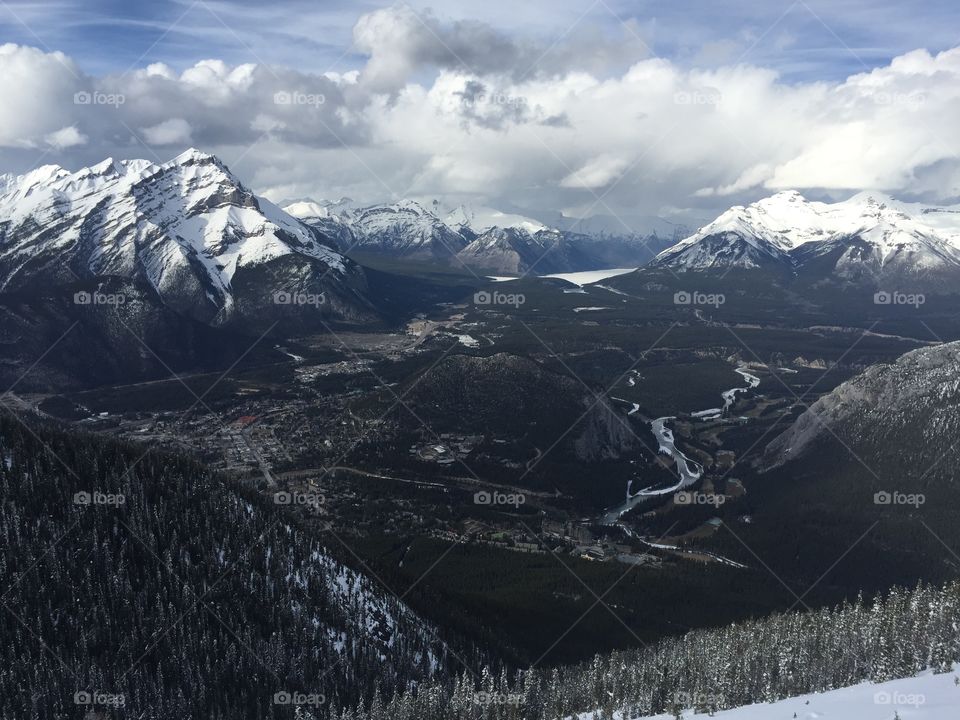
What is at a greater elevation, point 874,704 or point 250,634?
point 874,704

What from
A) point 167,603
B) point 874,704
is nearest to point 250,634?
point 167,603

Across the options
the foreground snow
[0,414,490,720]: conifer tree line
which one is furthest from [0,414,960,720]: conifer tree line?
the foreground snow

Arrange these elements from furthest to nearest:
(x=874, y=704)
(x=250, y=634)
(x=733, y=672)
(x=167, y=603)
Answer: (x=167, y=603)
(x=250, y=634)
(x=733, y=672)
(x=874, y=704)

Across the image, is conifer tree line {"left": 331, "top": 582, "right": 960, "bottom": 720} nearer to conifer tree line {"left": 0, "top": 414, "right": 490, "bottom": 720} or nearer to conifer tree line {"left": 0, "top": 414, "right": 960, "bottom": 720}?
conifer tree line {"left": 0, "top": 414, "right": 960, "bottom": 720}

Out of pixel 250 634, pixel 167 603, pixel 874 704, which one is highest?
pixel 167 603

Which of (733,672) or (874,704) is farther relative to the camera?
(733,672)

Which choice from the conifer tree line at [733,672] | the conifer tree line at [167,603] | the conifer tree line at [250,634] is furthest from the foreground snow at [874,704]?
the conifer tree line at [167,603]

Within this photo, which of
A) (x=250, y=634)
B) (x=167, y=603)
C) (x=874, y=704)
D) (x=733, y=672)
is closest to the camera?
(x=874, y=704)

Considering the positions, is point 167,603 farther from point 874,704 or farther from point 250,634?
point 874,704
